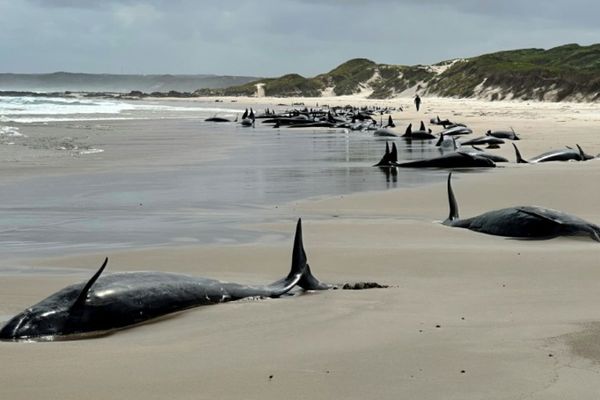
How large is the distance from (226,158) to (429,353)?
1342cm

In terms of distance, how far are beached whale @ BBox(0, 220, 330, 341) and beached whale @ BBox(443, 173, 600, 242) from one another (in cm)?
247

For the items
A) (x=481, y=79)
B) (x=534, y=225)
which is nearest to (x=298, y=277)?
(x=534, y=225)

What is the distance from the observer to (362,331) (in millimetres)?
4086

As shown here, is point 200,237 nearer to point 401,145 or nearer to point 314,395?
point 314,395

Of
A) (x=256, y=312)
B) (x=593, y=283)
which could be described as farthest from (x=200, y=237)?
(x=593, y=283)

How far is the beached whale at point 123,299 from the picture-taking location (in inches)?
168

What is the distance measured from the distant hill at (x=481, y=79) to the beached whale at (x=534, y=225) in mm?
41320

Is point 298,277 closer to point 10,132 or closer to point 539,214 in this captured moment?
point 539,214

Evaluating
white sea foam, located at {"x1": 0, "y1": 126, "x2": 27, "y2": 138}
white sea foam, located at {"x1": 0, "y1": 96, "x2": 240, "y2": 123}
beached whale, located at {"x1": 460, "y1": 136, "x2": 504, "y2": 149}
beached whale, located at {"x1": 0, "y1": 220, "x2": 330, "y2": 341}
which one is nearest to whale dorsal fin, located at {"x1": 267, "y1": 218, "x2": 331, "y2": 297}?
beached whale, located at {"x1": 0, "y1": 220, "x2": 330, "y2": 341}

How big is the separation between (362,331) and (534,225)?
3409mm

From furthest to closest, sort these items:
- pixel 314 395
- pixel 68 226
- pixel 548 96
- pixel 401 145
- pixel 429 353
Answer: pixel 548 96, pixel 401 145, pixel 68 226, pixel 429 353, pixel 314 395

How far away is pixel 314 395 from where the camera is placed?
3.10 m

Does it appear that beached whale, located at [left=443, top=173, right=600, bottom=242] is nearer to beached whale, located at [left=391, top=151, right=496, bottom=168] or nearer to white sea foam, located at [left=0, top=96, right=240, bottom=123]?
beached whale, located at [left=391, top=151, right=496, bottom=168]

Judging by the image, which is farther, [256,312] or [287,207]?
[287,207]
